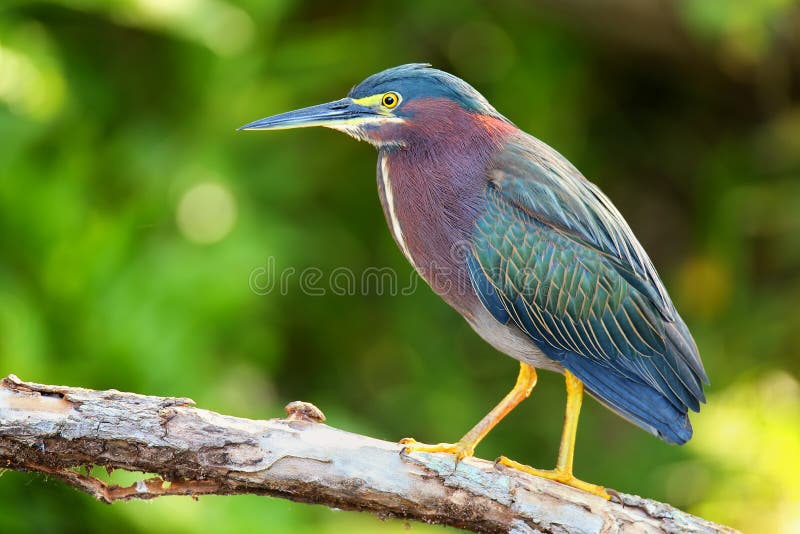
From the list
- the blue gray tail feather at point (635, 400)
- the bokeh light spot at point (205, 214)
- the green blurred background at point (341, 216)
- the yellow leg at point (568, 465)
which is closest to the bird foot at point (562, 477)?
the yellow leg at point (568, 465)

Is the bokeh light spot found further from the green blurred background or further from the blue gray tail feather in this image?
the blue gray tail feather

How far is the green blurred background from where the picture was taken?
509 cm

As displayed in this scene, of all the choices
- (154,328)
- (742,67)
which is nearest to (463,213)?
(154,328)

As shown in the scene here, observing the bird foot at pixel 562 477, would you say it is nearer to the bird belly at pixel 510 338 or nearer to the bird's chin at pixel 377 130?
the bird belly at pixel 510 338

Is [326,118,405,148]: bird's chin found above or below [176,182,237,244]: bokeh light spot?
below

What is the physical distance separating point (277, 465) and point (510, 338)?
3.13 feet

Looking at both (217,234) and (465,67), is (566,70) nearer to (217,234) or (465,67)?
(465,67)

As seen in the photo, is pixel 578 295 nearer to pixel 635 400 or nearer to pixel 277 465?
pixel 635 400

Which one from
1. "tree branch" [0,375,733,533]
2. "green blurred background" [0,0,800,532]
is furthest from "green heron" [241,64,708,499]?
"green blurred background" [0,0,800,532]

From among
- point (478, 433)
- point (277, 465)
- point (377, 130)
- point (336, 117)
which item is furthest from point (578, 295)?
point (277, 465)

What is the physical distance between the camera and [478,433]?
3162 millimetres

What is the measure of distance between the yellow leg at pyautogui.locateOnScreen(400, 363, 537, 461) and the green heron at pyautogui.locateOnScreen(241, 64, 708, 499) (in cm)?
1

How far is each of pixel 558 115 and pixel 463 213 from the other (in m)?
3.59

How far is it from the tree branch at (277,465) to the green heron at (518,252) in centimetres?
20
